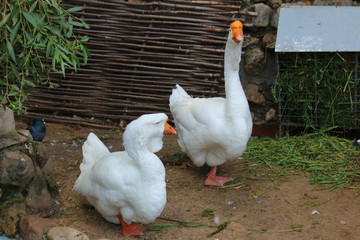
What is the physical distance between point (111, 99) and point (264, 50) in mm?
1823

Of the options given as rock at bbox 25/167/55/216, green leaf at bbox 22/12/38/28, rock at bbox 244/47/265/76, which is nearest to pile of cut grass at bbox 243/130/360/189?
rock at bbox 244/47/265/76

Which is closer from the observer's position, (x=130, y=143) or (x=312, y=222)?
(x=130, y=143)

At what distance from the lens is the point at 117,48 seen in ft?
19.5

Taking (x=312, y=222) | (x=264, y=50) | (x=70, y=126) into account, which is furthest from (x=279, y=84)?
(x=70, y=126)

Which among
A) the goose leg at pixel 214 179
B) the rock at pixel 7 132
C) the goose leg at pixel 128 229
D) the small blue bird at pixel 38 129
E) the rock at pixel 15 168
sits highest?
the rock at pixel 7 132

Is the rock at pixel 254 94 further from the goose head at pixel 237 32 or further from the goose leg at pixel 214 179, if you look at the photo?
the goose head at pixel 237 32

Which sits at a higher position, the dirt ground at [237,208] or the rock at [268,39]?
the rock at [268,39]

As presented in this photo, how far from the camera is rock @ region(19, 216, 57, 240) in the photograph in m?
3.38

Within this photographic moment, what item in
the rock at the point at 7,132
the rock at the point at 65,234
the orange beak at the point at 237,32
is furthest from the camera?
the orange beak at the point at 237,32

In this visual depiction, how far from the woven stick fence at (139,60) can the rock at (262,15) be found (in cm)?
7

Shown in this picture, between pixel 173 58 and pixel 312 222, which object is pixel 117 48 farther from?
pixel 312 222

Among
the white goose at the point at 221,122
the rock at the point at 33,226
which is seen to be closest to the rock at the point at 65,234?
the rock at the point at 33,226

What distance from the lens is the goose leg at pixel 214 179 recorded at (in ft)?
14.5

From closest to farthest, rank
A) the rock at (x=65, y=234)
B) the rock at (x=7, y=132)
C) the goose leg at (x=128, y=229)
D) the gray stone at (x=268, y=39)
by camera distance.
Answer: the rock at (x=65, y=234), the goose leg at (x=128, y=229), the rock at (x=7, y=132), the gray stone at (x=268, y=39)
